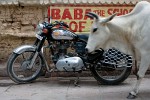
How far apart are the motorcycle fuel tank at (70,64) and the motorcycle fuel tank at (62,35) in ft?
1.40

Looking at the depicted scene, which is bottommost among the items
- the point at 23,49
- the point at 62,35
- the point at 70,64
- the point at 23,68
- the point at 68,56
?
the point at 23,68

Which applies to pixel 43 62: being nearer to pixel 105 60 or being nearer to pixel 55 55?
pixel 55 55

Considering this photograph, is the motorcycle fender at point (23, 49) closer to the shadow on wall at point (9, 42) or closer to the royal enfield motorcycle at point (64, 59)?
the royal enfield motorcycle at point (64, 59)

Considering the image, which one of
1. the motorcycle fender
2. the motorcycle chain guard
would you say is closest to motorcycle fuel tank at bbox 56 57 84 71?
the motorcycle chain guard

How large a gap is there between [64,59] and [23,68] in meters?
0.89

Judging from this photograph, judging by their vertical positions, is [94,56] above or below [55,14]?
below

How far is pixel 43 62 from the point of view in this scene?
768cm

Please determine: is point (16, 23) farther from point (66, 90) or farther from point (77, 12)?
point (66, 90)

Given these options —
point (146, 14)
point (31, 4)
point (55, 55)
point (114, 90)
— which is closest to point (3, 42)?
point (31, 4)

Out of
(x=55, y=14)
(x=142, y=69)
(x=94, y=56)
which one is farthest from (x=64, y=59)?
(x=142, y=69)

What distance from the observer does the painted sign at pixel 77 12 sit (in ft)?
27.9

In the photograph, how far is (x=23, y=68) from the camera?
7.66m

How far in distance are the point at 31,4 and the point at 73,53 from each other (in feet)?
5.96

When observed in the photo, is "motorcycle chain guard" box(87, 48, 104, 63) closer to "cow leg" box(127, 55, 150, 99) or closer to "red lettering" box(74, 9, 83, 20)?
"cow leg" box(127, 55, 150, 99)
